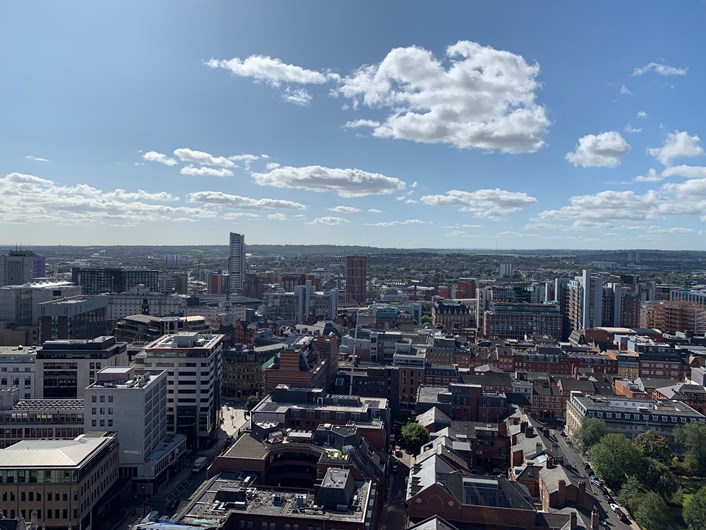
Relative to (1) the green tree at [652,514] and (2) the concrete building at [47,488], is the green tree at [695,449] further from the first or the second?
(2) the concrete building at [47,488]

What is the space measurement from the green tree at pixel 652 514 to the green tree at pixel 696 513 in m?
1.70

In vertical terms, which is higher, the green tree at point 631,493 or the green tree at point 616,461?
the green tree at point 616,461

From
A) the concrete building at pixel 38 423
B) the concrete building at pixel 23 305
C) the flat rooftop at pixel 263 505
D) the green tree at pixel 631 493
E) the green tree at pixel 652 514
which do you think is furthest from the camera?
the concrete building at pixel 23 305

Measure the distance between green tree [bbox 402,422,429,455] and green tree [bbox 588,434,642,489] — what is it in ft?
56.3

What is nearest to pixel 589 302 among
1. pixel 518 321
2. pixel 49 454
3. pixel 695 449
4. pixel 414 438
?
pixel 518 321

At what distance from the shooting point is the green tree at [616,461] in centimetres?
5741

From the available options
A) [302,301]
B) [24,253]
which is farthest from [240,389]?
[24,253]

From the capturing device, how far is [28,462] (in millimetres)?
46625

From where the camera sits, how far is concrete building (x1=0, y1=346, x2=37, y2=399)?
69938mm

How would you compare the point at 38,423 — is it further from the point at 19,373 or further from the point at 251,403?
the point at 251,403

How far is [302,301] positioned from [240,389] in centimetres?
6933

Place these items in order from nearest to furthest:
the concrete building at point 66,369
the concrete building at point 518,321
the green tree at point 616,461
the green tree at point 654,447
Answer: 1. the green tree at point 616,461
2. the green tree at point 654,447
3. the concrete building at point 66,369
4. the concrete building at point 518,321

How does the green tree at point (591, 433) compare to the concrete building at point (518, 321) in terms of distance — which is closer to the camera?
the green tree at point (591, 433)

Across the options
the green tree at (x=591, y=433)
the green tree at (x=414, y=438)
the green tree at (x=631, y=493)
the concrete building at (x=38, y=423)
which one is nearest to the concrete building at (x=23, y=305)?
the concrete building at (x=38, y=423)
